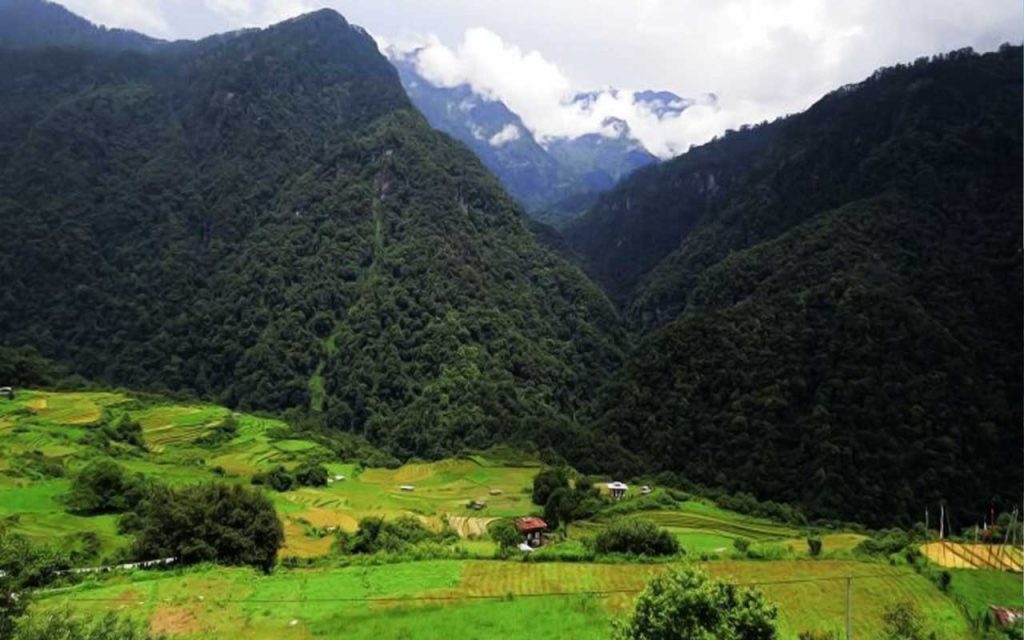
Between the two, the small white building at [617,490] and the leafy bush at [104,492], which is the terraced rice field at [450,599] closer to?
the leafy bush at [104,492]

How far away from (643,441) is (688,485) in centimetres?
1918

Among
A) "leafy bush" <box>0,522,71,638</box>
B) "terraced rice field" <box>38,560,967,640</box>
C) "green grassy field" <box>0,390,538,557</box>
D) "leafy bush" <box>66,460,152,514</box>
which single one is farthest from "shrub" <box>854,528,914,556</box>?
"leafy bush" <box>66,460,152,514</box>

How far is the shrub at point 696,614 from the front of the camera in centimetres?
2242

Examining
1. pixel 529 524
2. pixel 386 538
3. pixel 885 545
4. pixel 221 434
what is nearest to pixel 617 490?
pixel 529 524

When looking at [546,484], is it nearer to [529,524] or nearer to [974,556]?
[529,524]

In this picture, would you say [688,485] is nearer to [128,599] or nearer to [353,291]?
[128,599]

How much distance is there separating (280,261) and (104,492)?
103 m

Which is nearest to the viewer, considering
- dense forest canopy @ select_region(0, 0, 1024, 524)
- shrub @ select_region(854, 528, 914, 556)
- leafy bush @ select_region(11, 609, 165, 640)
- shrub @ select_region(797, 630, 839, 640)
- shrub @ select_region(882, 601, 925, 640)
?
leafy bush @ select_region(11, 609, 165, 640)

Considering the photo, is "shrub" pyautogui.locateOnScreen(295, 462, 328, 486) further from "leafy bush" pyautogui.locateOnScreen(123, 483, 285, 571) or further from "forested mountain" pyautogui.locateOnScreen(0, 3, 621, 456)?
"forested mountain" pyautogui.locateOnScreen(0, 3, 621, 456)

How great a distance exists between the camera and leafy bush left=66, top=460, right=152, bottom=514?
155ft

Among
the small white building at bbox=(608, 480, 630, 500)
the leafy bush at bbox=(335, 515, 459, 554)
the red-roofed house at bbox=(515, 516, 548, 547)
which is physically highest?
the leafy bush at bbox=(335, 515, 459, 554)

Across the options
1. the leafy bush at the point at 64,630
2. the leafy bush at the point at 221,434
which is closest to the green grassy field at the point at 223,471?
the leafy bush at the point at 221,434

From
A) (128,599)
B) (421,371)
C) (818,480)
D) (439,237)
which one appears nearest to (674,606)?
(128,599)

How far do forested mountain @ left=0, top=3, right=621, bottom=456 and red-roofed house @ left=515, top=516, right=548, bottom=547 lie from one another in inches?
1654
